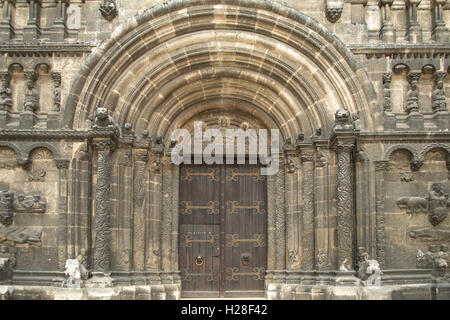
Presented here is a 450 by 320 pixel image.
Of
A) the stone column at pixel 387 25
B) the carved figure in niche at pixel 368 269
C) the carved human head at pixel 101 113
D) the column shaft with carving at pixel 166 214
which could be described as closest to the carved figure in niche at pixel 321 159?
the carved figure in niche at pixel 368 269

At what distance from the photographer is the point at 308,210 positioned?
1005 cm

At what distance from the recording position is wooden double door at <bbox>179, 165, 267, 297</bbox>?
34.9ft

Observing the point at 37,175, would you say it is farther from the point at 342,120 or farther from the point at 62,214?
the point at 342,120

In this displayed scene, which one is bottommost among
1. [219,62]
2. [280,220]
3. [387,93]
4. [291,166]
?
[280,220]

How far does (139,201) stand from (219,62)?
9.80ft

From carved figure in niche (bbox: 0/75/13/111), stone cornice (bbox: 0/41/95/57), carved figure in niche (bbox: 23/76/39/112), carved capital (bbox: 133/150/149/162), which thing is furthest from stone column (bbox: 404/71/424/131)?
carved figure in niche (bbox: 0/75/13/111)

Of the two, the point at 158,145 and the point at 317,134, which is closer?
the point at 317,134

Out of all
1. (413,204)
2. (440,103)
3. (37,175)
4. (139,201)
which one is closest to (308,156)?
(413,204)

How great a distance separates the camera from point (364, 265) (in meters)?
9.32

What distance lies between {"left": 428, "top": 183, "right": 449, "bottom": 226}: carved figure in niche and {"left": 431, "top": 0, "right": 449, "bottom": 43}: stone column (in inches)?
106

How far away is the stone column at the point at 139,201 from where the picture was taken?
9945mm

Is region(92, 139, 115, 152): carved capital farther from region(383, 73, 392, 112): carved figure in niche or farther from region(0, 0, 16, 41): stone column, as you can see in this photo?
region(383, 73, 392, 112): carved figure in niche

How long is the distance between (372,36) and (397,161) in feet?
7.77

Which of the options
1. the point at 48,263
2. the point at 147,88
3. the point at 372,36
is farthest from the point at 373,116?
the point at 48,263
